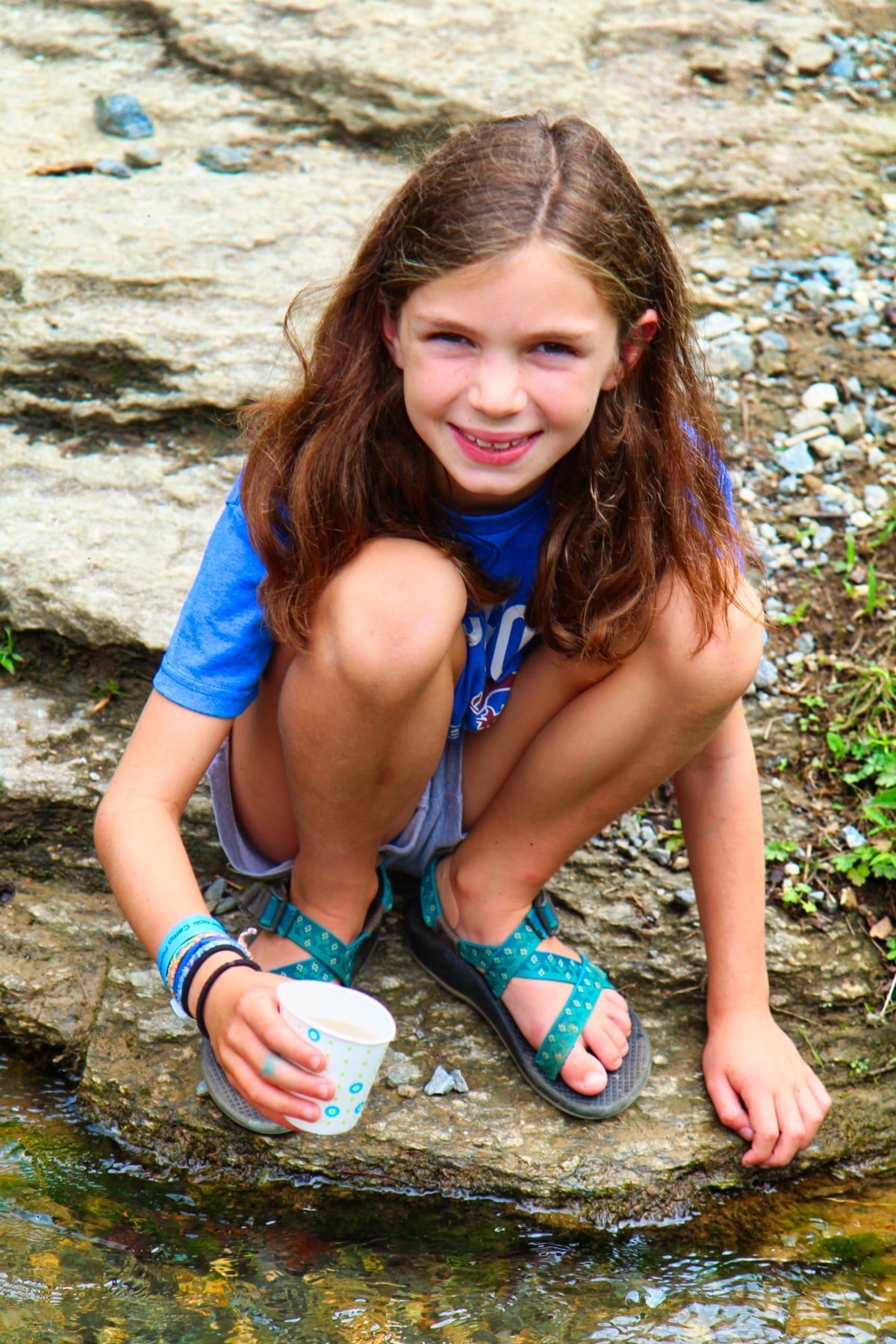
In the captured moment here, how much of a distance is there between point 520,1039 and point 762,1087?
1.29 feet

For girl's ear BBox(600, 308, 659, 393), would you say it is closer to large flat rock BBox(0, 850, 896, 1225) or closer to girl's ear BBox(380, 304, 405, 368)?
girl's ear BBox(380, 304, 405, 368)

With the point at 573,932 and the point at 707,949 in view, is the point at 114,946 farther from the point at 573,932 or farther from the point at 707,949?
the point at 707,949

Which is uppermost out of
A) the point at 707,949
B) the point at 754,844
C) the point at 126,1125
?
the point at 754,844

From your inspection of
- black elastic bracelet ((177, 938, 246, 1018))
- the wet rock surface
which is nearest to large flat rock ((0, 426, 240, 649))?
the wet rock surface

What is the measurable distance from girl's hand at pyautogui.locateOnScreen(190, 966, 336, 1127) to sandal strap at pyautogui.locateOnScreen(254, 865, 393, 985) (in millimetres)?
478

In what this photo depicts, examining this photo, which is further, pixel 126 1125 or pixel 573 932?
pixel 573 932

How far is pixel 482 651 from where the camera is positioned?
223 centimetres

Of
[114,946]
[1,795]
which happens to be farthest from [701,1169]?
[1,795]

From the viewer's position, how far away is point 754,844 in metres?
2.27

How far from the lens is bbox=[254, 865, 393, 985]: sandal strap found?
86.5 inches

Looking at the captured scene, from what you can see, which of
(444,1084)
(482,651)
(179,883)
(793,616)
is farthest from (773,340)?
(179,883)

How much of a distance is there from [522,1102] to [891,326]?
8.21 ft

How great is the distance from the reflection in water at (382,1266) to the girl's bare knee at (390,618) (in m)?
0.80

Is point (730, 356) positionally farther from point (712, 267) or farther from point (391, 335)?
point (391, 335)
